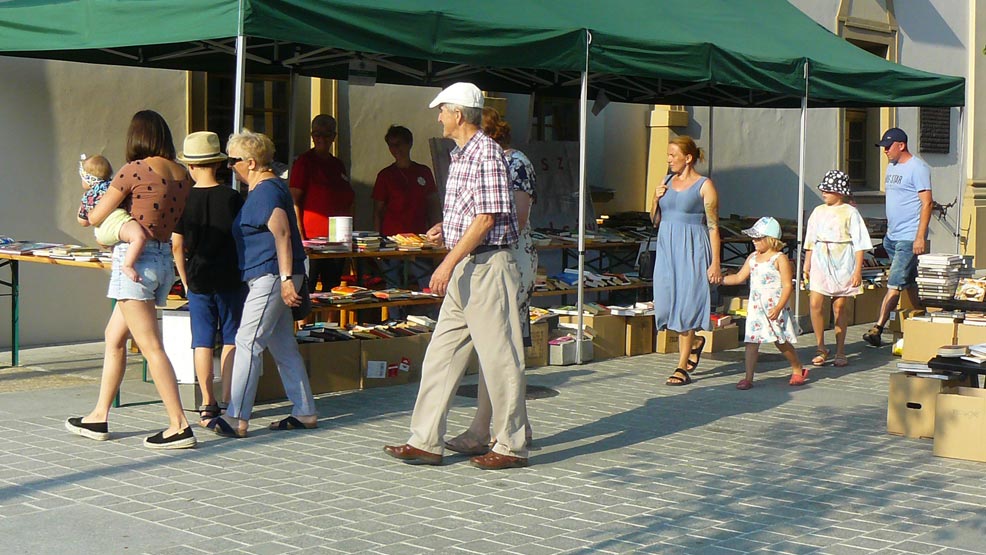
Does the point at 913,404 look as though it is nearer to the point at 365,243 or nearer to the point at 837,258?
the point at 837,258

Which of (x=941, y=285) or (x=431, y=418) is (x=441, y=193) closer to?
(x=941, y=285)

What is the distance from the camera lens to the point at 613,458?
733 cm

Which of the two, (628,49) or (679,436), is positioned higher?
(628,49)

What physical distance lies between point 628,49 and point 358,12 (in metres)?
2.85

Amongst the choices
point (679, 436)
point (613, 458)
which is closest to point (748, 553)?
point (613, 458)

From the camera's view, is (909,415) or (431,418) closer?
(431,418)

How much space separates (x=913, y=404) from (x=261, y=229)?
3989 millimetres

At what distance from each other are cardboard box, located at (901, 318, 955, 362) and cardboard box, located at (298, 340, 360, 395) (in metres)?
4.03

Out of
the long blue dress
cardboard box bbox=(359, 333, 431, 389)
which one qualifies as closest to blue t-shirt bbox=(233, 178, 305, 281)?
cardboard box bbox=(359, 333, 431, 389)

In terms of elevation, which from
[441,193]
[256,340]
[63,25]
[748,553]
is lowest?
[748,553]

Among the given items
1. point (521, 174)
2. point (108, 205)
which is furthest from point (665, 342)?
point (108, 205)

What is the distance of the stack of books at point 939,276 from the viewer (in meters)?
10.2

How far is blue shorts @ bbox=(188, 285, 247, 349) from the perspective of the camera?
782cm

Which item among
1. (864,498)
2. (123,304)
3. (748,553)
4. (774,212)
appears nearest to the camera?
(748,553)
